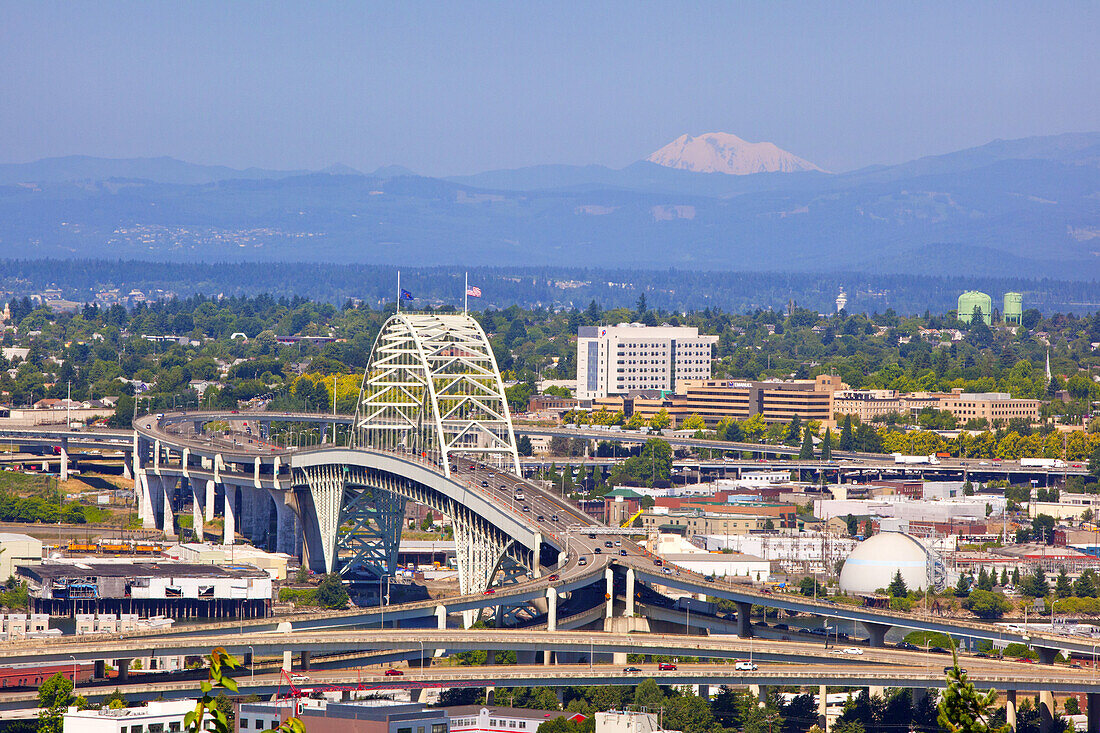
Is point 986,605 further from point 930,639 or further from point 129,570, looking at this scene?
point 129,570

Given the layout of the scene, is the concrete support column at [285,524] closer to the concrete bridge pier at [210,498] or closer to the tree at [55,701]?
the concrete bridge pier at [210,498]

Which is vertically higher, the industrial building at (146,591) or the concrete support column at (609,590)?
the concrete support column at (609,590)

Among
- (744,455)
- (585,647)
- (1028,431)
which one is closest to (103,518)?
(744,455)

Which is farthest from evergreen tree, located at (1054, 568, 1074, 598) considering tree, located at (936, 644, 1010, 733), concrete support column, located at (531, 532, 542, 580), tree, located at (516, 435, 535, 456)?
tree, located at (936, 644, 1010, 733)

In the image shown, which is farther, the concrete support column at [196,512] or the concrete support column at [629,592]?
the concrete support column at [196,512]

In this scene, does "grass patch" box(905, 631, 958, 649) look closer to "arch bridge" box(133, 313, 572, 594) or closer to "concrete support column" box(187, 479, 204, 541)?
"arch bridge" box(133, 313, 572, 594)

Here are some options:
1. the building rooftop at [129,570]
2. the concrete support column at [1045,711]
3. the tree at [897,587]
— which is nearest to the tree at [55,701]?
the concrete support column at [1045,711]
